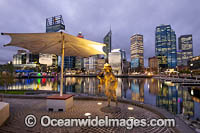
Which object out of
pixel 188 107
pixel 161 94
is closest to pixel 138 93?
pixel 161 94

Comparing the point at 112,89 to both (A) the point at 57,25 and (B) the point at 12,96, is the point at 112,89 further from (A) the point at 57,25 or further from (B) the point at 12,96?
(A) the point at 57,25

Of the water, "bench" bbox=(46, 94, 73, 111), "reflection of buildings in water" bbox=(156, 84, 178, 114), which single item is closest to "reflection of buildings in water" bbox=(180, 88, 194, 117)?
the water

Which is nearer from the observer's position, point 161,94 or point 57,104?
point 57,104

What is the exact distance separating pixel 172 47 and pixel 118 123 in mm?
242485

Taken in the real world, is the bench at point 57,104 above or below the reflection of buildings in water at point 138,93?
above

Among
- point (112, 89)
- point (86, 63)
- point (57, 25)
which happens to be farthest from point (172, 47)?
point (112, 89)

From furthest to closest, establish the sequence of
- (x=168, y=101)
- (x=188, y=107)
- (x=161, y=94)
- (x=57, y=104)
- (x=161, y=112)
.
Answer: (x=161, y=94) → (x=168, y=101) → (x=188, y=107) → (x=57, y=104) → (x=161, y=112)

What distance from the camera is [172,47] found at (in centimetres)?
19850

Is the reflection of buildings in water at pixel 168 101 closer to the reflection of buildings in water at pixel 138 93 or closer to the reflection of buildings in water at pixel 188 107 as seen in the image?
the reflection of buildings in water at pixel 188 107

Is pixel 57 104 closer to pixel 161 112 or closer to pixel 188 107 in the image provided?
pixel 161 112

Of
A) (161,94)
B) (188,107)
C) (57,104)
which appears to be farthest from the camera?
(161,94)

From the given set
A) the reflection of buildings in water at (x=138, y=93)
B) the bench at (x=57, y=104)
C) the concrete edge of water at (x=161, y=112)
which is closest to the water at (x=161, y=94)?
the reflection of buildings in water at (x=138, y=93)

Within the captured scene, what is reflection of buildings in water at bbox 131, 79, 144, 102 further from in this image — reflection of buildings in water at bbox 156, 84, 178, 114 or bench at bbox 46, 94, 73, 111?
bench at bbox 46, 94, 73, 111

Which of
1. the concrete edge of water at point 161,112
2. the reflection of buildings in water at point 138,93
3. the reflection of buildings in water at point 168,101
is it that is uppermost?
the concrete edge of water at point 161,112
